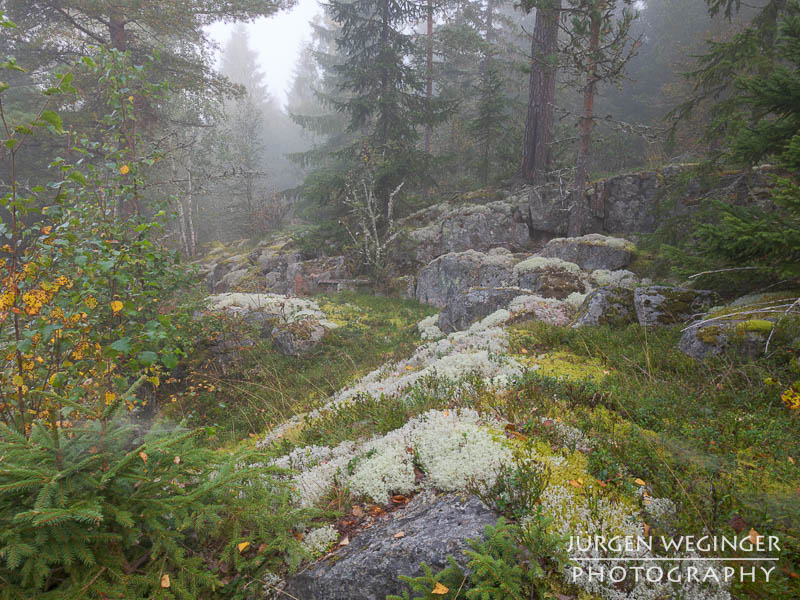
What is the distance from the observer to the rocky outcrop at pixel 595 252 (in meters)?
10.7

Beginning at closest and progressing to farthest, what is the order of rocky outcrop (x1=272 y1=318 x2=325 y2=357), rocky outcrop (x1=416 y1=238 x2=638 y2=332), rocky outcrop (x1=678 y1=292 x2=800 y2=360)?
1. rocky outcrop (x1=678 y1=292 x2=800 y2=360)
2. rocky outcrop (x1=416 y1=238 x2=638 y2=332)
3. rocky outcrop (x1=272 y1=318 x2=325 y2=357)

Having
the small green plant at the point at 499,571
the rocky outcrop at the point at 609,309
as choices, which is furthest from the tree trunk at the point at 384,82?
the small green plant at the point at 499,571

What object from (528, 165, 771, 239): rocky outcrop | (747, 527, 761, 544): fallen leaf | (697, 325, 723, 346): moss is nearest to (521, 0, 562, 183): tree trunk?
(528, 165, 771, 239): rocky outcrop

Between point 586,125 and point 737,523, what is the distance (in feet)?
37.6

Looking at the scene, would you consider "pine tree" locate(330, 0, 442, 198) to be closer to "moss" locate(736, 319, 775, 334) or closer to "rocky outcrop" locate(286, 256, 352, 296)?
"rocky outcrop" locate(286, 256, 352, 296)

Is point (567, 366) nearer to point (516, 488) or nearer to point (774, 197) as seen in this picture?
point (516, 488)

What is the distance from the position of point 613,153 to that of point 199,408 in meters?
23.3

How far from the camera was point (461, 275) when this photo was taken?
11938 mm

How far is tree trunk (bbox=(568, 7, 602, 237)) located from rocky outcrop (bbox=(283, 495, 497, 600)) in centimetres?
1137

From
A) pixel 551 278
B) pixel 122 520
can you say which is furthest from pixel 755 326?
pixel 122 520

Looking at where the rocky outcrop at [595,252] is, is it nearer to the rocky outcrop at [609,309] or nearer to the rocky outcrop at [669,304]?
Answer: the rocky outcrop at [609,309]

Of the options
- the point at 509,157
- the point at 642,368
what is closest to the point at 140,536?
the point at 642,368

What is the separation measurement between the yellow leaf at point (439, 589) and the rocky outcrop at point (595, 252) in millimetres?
10126

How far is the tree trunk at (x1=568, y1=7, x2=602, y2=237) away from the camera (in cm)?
1050
